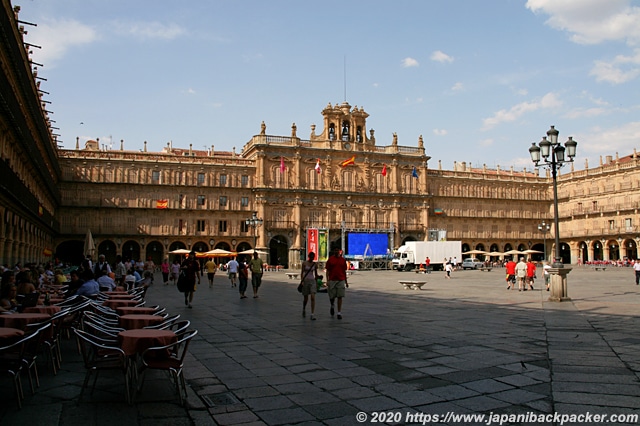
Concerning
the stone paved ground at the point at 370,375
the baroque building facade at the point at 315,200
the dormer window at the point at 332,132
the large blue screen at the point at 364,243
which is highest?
the dormer window at the point at 332,132

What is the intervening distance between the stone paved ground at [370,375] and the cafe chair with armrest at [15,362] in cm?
18

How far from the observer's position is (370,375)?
21.4 feet

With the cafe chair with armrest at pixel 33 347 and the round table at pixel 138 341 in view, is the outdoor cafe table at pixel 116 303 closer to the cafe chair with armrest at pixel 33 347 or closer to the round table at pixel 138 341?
the cafe chair with armrest at pixel 33 347

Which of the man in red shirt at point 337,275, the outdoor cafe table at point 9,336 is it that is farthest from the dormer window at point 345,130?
the outdoor cafe table at point 9,336

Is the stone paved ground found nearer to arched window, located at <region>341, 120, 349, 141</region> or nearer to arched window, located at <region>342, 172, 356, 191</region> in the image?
arched window, located at <region>342, 172, 356, 191</region>

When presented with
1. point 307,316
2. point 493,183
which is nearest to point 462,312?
point 307,316

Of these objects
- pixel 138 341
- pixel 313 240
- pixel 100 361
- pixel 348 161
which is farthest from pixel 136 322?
pixel 348 161

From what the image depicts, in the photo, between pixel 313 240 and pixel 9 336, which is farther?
pixel 313 240

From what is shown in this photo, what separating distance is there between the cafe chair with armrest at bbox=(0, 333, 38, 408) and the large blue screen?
157 feet

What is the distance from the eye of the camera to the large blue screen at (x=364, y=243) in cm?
5378

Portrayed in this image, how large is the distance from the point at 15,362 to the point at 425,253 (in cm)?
4594

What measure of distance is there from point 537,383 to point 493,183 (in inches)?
2562

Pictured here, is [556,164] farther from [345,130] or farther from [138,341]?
[345,130]

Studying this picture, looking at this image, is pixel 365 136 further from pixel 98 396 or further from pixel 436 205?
pixel 98 396
